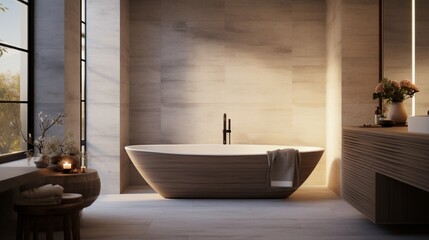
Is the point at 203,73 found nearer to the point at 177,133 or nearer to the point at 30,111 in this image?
the point at 177,133

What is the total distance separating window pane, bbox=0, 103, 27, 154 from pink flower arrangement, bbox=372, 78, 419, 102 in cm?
316

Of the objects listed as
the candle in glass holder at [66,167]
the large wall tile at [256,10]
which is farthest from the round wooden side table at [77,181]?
the large wall tile at [256,10]

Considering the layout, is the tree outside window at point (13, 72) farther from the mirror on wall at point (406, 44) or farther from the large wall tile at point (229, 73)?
the mirror on wall at point (406, 44)

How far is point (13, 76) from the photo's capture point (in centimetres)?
497

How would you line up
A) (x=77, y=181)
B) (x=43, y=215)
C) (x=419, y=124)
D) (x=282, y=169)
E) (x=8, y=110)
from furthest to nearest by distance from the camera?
(x=282, y=169) → (x=8, y=110) → (x=77, y=181) → (x=419, y=124) → (x=43, y=215)

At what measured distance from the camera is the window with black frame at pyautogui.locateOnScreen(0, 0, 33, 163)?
4.79m

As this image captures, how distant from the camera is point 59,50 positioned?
5.29 metres

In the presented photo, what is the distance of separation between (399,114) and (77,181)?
111 inches

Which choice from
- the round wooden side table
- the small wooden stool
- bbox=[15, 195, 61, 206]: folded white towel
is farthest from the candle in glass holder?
bbox=[15, 195, 61, 206]: folded white towel

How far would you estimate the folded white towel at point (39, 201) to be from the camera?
317 cm

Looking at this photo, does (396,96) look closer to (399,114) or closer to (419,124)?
(399,114)

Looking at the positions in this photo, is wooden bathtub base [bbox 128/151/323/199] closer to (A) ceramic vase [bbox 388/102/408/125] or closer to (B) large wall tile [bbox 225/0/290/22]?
(A) ceramic vase [bbox 388/102/408/125]

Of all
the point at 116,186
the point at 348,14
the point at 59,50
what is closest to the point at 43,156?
the point at 59,50

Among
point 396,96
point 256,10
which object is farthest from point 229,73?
point 396,96
